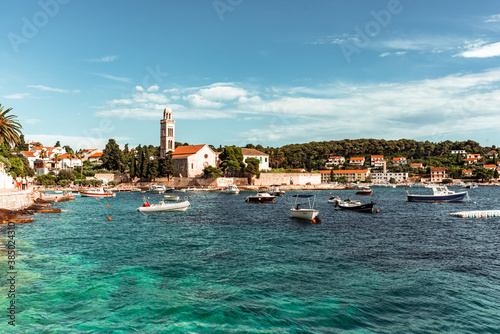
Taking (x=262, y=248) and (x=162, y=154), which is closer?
(x=262, y=248)

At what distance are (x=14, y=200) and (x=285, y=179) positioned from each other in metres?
94.9

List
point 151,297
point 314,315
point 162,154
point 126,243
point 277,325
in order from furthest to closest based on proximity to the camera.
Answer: point 162,154 < point 126,243 < point 151,297 < point 314,315 < point 277,325

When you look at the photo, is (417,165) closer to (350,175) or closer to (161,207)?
(350,175)

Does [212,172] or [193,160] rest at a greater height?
[193,160]

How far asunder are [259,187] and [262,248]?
92.3m

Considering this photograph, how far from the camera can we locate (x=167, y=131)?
124m

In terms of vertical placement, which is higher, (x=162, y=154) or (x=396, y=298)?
(x=162, y=154)

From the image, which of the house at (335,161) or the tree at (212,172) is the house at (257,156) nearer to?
the tree at (212,172)

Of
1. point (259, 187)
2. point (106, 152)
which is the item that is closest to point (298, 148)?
point (259, 187)

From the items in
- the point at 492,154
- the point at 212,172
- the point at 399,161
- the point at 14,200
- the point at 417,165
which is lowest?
the point at 14,200

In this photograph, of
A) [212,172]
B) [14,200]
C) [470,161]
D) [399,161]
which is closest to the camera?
[14,200]

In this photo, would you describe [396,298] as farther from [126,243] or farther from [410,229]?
[410,229]

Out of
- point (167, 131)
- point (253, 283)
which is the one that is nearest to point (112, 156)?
point (167, 131)

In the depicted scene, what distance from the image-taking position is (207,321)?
1103 centimetres
